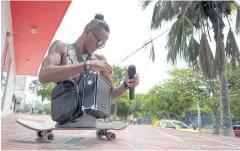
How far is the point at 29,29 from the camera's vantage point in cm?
552

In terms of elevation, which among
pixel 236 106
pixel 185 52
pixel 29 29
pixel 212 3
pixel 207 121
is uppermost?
pixel 212 3

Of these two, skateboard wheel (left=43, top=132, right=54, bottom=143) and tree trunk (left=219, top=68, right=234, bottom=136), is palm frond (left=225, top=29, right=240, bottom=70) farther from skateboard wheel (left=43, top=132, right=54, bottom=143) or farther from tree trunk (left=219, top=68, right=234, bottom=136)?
skateboard wheel (left=43, top=132, right=54, bottom=143)

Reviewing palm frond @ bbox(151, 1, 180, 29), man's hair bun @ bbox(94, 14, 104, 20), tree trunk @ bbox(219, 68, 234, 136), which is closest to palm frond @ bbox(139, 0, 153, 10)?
palm frond @ bbox(151, 1, 180, 29)

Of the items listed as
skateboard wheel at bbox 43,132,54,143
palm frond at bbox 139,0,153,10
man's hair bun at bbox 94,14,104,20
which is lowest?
skateboard wheel at bbox 43,132,54,143

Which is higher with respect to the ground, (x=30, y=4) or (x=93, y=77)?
(x=30, y=4)

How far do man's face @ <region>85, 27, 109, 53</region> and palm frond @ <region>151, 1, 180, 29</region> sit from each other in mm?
5188

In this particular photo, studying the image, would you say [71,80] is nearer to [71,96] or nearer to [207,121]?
[71,96]

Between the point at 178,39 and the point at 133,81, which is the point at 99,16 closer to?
the point at 133,81

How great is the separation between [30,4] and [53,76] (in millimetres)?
3439

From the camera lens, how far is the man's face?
4.29 ft

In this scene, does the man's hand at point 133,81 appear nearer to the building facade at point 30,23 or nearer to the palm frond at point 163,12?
the building facade at point 30,23

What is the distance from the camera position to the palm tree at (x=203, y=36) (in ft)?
18.0

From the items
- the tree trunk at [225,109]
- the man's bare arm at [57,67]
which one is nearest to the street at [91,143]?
the man's bare arm at [57,67]

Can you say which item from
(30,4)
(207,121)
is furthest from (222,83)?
(207,121)
